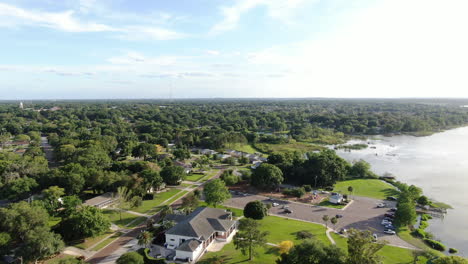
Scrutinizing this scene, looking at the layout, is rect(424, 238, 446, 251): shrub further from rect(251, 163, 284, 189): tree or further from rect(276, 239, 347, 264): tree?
rect(251, 163, 284, 189): tree

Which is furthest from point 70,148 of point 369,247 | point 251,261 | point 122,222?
point 369,247

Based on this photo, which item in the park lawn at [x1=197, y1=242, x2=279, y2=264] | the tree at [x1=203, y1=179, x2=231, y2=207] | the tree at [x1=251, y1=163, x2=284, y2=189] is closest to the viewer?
the park lawn at [x1=197, y1=242, x2=279, y2=264]

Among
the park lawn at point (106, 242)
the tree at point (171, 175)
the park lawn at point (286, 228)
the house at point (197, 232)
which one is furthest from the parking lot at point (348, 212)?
the park lawn at point (106, 242)

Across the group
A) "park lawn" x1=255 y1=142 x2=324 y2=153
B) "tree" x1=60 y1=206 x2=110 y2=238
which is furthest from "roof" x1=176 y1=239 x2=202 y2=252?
"park lawn" x1=255 y1=142 x2=324 y2=153

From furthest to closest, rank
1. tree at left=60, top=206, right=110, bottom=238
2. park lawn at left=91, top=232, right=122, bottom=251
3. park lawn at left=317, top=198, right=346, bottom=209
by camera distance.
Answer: park lawn at left=317, top=198, right=346, bottom=209
tree at left=60, top=206, right=110, bottom=238
park lawn at left=91, top=232, right=122, bottom=251

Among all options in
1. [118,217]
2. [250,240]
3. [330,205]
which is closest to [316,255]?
[250,240]

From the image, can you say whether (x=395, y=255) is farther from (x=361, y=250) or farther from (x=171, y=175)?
(x=171, y=175)

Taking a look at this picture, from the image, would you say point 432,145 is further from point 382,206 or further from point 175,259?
point 175,259
